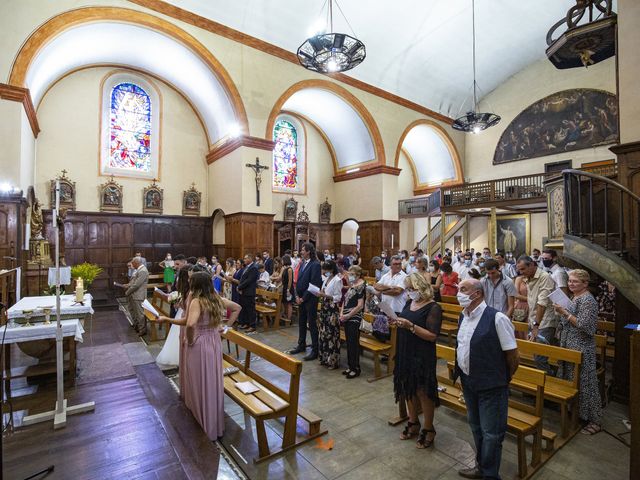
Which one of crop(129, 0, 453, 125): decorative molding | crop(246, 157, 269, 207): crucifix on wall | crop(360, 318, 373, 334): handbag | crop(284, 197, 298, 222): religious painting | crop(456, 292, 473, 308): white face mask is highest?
crop(129, 0, 453, 125): decorative molding

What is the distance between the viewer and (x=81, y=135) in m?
11.6

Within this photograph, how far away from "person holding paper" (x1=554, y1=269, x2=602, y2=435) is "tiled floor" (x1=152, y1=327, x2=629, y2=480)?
7.6 inches

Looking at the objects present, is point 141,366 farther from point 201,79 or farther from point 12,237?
point 201,79

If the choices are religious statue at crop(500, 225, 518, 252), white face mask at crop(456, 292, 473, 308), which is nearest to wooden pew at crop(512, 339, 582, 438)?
white face mask at crop(456, 292, 473, 308)

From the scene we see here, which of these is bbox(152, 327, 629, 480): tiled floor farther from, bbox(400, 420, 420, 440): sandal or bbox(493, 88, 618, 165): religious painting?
bbox(493, 88, 618, 165): religious painting

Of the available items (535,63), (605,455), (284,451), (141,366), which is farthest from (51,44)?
(535,63)

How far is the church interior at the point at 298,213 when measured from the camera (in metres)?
3.21

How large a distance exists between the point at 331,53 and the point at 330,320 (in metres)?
6.68

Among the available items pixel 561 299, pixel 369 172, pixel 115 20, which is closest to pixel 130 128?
pixel 115 20

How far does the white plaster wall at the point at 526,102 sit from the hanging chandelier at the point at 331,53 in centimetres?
1111

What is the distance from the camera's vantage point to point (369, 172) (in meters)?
15.4

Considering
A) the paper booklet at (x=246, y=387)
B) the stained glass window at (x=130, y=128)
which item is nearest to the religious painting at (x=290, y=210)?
the stained glass window at (x=130, y=128)

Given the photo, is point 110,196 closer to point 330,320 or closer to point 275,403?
point 330,320

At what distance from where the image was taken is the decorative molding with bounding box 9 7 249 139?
797cm
